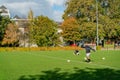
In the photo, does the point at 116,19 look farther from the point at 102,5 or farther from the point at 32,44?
the point at 32,44

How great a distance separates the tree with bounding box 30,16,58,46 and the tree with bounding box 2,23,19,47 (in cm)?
443

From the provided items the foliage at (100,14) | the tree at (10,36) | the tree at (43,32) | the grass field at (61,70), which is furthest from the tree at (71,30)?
the grass field at (61,70)

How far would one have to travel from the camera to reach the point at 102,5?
260 feet

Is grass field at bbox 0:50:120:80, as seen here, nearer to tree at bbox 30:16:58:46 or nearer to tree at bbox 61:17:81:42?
tree at bbox 30:16:58:46

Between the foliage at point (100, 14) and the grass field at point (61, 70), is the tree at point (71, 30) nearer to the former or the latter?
the foliage at point (100, 14)

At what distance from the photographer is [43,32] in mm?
78375

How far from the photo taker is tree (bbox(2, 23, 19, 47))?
80500 mm

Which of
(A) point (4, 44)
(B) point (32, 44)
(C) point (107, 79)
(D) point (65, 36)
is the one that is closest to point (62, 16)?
(D) point (65, 36)

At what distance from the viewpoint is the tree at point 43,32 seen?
77750mm

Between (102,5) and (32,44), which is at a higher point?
(102,5)

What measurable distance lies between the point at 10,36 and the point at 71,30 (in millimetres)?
14169

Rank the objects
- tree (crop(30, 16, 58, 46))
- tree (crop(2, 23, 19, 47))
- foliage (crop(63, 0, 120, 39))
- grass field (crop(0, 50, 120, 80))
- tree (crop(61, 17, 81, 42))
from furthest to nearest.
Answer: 1. tree (crop(2, 23, 19, 47))
2. tree (crop(61, 17, 81, 42))
3. tree (crop(30, 16, 58, 46))
4. foliage (crop(63, 0, 120, 39))
5. grass field (crop(0, 50, 120, 80))

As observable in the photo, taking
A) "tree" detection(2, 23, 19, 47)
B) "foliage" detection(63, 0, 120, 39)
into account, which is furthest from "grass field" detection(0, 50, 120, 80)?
"tree" detection(2, 23, 19, 47)

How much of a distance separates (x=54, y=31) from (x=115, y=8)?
1452cm
